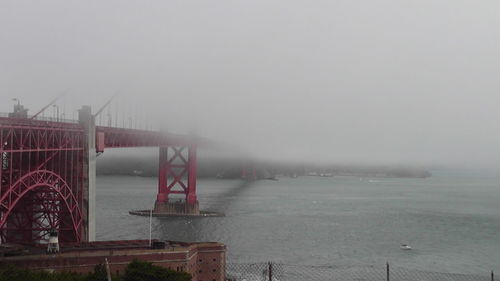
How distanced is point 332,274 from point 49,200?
50.7 feet

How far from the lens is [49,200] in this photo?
1164 inches

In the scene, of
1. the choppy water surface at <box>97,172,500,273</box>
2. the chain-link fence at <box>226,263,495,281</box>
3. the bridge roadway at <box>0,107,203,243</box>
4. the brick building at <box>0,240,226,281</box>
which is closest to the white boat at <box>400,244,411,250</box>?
the choppy water surface at <box>97,172,500,273</box>

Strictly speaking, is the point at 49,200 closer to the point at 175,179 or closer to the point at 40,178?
the point at 40,178

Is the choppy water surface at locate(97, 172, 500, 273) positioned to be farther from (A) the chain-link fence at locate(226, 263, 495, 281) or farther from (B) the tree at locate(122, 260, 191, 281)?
(B) the tree at locate(122, 260, 191, 281)

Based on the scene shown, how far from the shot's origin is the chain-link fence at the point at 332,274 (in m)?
32.2

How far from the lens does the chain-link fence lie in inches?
1270

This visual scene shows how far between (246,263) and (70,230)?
10.5m

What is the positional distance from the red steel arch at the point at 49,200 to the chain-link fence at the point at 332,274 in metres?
8.44

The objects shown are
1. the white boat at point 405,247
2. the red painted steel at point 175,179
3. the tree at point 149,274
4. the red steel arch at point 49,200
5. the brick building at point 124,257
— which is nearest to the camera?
the tree at point 149,274

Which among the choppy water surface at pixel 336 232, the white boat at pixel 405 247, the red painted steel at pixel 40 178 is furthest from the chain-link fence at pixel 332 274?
the red painted steel at pixel 40 178

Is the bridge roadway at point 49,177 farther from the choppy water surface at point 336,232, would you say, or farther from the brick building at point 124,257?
the choppy water surface at point 336,232

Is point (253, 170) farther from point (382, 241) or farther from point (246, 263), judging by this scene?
point (246, 263)

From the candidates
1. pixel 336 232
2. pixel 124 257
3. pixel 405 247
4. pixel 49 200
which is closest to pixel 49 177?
pixel 49 200

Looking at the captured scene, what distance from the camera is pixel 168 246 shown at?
27.5 metres
